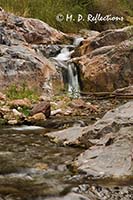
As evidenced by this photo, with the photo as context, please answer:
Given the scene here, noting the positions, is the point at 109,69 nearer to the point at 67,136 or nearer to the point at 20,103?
the point at 20,103

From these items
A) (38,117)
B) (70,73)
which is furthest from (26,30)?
(38,117)

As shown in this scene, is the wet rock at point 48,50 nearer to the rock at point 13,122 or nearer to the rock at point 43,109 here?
the rock at point 43,109

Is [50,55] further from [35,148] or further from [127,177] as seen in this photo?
[127,177]

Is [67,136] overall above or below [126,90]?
above

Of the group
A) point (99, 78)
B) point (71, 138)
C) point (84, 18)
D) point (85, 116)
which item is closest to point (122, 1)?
point (84, 18)

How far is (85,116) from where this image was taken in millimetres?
12023

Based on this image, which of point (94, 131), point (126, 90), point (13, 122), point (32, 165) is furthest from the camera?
point (126, 90)

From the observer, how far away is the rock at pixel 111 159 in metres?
6.11

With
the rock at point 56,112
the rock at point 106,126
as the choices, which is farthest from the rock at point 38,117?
the rock at point 106,126

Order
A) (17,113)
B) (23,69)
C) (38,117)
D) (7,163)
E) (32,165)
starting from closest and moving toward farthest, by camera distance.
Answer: (32,165) → (7,163) → (38,117) → (17,113) → (23,69)

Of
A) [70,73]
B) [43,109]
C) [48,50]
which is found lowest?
[43,109]

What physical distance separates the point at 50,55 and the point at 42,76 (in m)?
3.78

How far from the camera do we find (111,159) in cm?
656

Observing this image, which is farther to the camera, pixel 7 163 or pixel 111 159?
pixel 7 163
